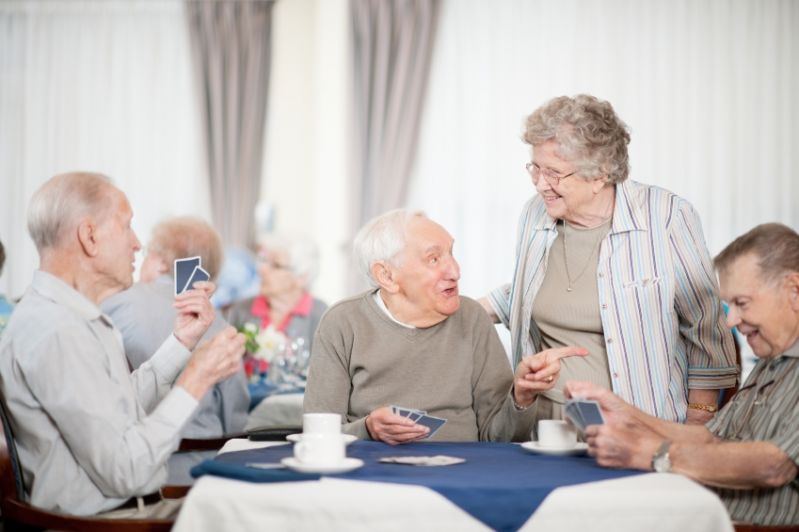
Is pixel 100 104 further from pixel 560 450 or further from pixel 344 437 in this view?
pixel 560 450

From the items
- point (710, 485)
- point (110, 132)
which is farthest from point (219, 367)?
point (110, 132)

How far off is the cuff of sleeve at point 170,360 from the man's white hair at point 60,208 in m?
0.46

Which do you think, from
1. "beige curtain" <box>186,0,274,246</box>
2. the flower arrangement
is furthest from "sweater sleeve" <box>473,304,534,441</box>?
"beige curtain" <box>186,0,274,246</box>

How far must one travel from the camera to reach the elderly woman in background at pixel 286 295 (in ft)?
18.5

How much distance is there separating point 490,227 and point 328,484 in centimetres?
564

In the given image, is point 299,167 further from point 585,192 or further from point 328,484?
point 328,484

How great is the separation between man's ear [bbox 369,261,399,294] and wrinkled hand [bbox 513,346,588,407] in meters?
0.49

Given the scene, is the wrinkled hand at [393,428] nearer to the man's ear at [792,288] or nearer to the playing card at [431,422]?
the playing card at [431,422]

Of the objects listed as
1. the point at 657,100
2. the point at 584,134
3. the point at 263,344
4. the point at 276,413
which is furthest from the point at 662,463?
the point at 657,100

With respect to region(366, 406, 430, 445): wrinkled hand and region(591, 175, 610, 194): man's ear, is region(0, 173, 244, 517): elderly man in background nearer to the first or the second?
region(366, 406, 430, 445): wrinkled hand

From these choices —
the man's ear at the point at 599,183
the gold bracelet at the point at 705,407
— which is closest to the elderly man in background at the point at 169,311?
the man's ear at the point at 599,183

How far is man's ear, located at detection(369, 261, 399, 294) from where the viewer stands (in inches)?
109

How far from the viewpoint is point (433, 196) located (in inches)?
292

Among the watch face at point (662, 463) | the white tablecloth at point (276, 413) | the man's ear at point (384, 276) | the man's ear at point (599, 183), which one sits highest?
the man's ear at point (599, 183)
